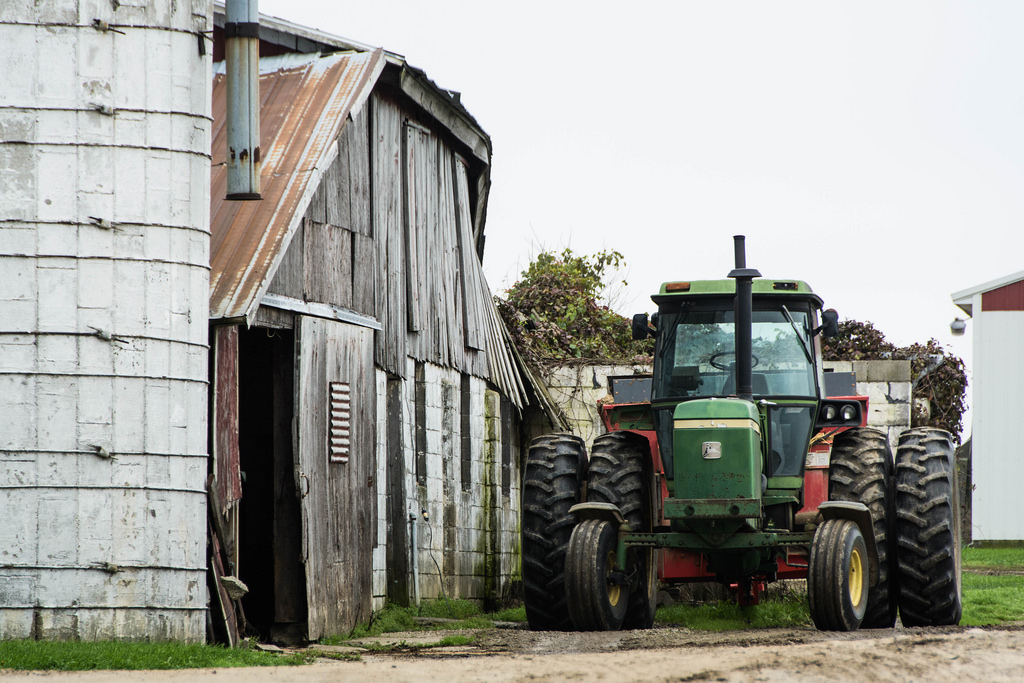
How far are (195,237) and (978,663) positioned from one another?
18.7 ft

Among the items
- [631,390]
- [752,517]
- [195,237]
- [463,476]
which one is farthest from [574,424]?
[195,237]

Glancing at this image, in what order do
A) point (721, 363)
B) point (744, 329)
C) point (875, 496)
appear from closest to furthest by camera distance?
point (744, 329), point (875, 496), point (721, 363)

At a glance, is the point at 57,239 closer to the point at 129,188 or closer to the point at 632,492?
the point at 129,188

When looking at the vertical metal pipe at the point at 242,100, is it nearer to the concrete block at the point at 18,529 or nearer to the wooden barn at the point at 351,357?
the wooden barn at the point at 351,357

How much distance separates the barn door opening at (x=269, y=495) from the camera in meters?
10.2

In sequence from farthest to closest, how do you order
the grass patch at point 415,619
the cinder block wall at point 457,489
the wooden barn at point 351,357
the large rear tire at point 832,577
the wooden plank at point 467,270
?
the wooden plank at point 467,270 → the cinder block wall at point 457,489 → the grass patch at point 415,619 → the wooden barn at point 351,357 → the large rear tire at point 832,577

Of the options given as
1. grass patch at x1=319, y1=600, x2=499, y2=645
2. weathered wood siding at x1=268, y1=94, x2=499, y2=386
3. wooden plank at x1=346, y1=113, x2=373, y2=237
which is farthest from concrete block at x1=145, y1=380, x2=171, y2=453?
wooden plank at x1=346, y1=113, x2=373, y2=237

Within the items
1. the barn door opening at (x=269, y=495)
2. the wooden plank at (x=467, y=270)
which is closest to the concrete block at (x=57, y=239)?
the barn door opening at (x=269, y=495)

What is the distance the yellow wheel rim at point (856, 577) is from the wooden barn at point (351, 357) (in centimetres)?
419

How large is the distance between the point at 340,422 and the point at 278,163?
7.58ft

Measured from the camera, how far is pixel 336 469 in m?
10.6

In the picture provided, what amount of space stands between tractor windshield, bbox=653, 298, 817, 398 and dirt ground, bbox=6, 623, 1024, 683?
226 cm

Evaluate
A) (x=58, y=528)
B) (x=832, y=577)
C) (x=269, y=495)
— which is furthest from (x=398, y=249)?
(x=832, y=577)

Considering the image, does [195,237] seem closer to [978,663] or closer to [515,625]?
[515,625]
